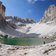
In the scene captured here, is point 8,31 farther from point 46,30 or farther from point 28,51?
point 28,51

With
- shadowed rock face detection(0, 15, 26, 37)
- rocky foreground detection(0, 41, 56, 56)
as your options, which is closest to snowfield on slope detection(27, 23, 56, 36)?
shadowed rock face detection(0, 15, 26, 37)

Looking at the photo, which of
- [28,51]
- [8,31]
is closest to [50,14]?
[8,31]

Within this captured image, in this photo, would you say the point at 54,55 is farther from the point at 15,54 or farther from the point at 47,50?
the point at 15,54

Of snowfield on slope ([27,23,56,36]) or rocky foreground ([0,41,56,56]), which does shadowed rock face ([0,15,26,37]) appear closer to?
snowfield on slope ([27,23,56,36])

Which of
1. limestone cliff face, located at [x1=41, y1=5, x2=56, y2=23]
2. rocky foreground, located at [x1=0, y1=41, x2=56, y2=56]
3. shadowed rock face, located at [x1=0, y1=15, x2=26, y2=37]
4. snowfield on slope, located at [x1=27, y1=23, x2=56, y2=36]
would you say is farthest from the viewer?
limestone cliff face, located at [x1=41, y1=5, x2=56, y2=23]

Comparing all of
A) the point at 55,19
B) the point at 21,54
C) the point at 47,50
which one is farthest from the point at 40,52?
the point at 55,19

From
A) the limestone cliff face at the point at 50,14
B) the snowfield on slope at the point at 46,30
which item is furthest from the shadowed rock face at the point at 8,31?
the limestone cliff face at the point at 50,14

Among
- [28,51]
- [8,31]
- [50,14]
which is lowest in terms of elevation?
[28,51]

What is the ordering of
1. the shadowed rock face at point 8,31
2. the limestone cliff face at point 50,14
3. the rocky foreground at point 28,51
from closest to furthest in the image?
1. the rocky foreground at point 28,51
2. the shadowed rock face at point 8,31
3. the limestone cliff face at point 50,14

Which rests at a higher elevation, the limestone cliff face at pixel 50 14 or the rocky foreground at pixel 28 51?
the limestone cliff face at pixel 50 14

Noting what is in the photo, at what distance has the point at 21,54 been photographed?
22.8m

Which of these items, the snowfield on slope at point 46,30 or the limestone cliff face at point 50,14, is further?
the limestone cliff face at point 50,14

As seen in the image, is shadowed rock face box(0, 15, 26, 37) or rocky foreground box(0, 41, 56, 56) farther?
shadowed rock face box(0, 15, 26, 37)

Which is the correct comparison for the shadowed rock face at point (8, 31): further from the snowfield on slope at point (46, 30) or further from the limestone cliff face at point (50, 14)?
the limestone cliff face at point (50, 14)
